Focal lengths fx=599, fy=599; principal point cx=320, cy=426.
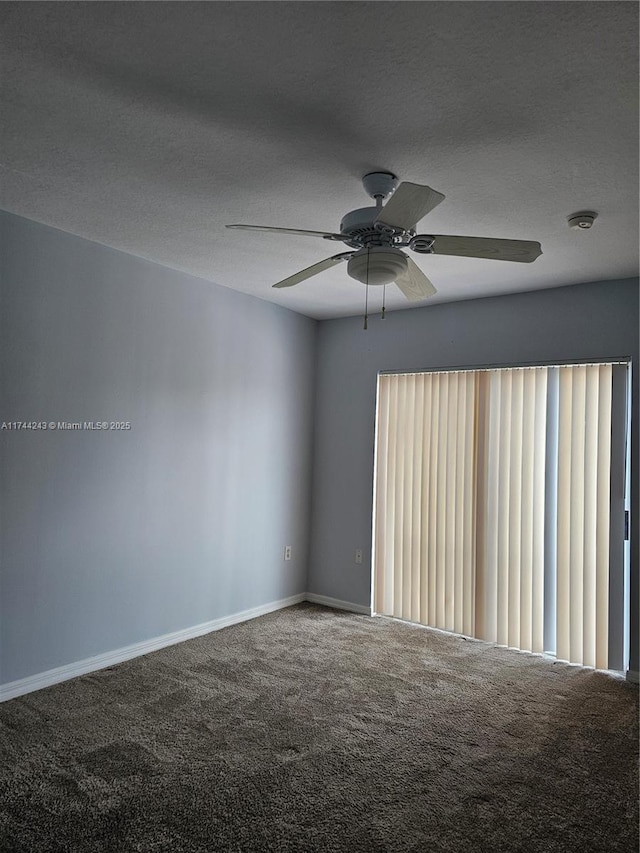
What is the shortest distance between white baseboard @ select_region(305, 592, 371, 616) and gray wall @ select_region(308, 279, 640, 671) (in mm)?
34

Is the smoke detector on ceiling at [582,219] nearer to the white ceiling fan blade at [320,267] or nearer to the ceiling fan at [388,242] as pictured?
the ceiling fan at [388,242]

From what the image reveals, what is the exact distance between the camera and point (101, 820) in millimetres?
2107

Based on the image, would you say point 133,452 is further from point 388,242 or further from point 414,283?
point 388,242

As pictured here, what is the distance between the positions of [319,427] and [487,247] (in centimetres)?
305

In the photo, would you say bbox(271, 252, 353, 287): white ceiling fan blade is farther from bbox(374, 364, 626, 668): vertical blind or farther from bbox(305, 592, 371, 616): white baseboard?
bbox(305, 592, 371, 616): white baseboard

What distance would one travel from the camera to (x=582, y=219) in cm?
274

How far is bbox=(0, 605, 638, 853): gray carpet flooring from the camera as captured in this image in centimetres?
208

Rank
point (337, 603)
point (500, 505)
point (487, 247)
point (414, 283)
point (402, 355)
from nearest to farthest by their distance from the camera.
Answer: point (487, 247), point (414, 283), point (500, 505), point (402, 355), point (337, 603)

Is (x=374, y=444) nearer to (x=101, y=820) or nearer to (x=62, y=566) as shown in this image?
(x=62, y=566)

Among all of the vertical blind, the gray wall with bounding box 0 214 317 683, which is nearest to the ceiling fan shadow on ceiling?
the gray wall with bounding box 0 214 317 683

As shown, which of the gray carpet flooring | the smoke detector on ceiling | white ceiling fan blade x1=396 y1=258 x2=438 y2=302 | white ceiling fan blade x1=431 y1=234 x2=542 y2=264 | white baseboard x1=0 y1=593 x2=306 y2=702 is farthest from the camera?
white baseboard x1=0 y1=593 x2=306 y2=702

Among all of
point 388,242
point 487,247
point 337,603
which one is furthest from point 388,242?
point 337,603

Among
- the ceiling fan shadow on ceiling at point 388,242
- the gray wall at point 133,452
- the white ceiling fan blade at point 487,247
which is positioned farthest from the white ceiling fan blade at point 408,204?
the gray wall at point 133,452

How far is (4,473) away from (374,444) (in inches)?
107
